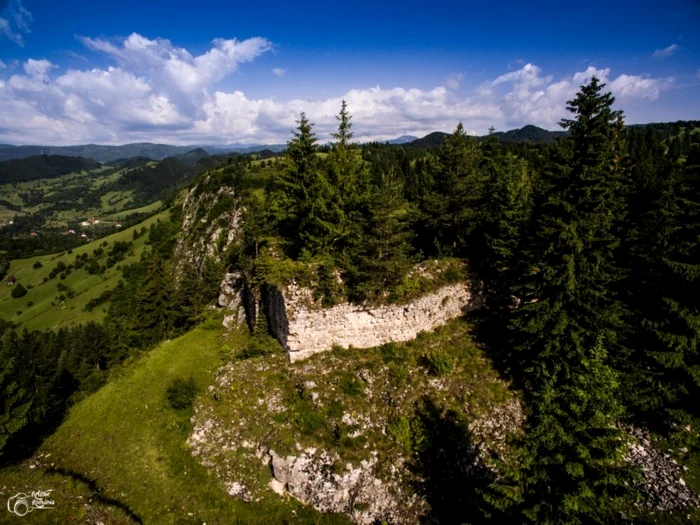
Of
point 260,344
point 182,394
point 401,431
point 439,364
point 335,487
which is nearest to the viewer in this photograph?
point 335,487

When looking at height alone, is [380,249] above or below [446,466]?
above

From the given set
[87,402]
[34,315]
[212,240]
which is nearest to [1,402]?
[87,402]

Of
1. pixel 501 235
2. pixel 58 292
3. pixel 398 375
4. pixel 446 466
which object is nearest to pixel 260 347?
pixel 398 375

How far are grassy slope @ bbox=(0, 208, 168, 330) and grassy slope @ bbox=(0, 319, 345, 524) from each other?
92.0m

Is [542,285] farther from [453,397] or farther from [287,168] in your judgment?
[287,168]

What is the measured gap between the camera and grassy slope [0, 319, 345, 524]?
53.0 feet

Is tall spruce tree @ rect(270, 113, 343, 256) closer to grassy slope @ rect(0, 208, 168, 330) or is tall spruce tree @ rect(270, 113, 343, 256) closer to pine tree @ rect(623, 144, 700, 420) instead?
pine tree @ rect(623, 144, 700, 420)

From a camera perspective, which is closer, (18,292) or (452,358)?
(452,358)

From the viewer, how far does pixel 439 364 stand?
2094 cm

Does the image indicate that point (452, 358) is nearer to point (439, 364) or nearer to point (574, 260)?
point (439, 364)

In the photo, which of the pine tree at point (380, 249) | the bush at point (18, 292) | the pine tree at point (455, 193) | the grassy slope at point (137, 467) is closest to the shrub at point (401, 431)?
the grassy slope at point (137, 467)

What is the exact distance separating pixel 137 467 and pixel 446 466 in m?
16.6

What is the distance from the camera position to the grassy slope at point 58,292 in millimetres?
102500

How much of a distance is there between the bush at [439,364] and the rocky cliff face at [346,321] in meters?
2.45
